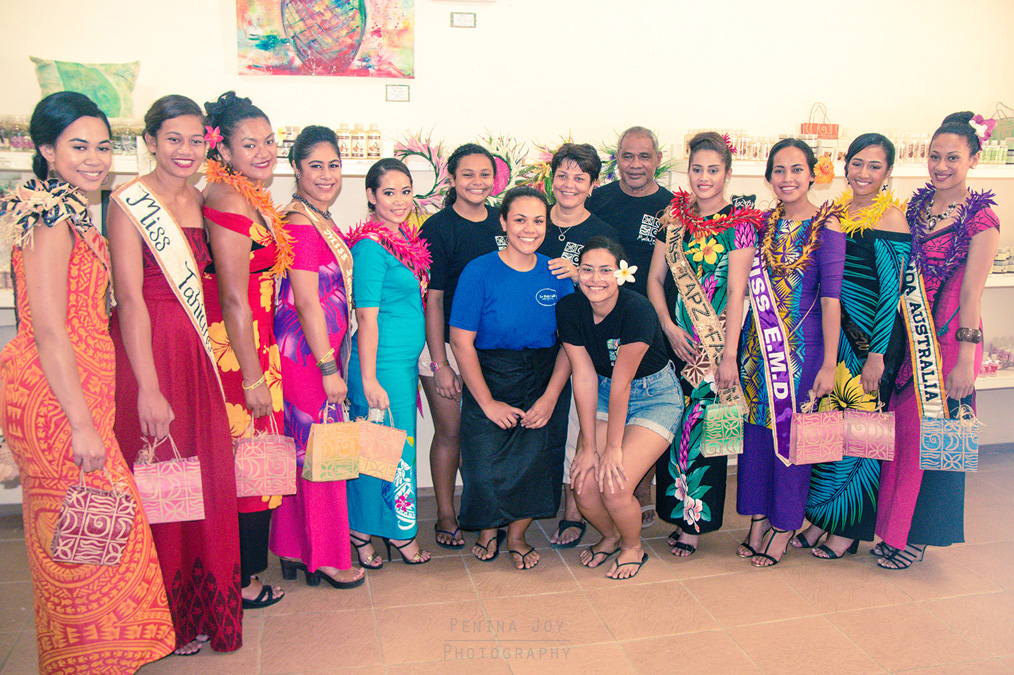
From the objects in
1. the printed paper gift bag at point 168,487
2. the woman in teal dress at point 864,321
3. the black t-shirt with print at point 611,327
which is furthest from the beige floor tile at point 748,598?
the printed paper gift bag at point 168,487

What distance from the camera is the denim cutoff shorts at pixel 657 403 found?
8.76 feet

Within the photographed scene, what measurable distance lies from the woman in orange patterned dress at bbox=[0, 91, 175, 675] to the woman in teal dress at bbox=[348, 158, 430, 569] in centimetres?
82

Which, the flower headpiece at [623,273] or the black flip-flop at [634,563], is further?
the black flip-flop at [634,563]

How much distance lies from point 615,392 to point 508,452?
474 mm

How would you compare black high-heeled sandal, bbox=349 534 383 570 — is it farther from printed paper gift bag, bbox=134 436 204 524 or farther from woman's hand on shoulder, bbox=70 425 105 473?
woman's hand on shoulder, bbox=70 425 105 473

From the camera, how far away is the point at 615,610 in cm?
249

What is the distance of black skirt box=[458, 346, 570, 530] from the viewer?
2682mm

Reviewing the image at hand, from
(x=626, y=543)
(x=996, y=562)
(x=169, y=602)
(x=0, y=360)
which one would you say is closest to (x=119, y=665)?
(x=169, y=602)

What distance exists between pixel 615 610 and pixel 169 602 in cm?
142

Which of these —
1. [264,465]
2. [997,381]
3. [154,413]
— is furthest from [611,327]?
[997,381]

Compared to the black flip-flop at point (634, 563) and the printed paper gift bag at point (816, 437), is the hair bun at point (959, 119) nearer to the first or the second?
the printed paper gift bag at point (816, 437)

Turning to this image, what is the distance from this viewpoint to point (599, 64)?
3.56 metres

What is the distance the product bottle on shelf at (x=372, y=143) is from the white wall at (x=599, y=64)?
248 mm

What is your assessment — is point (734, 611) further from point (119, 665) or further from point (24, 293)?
point (24, 293)
